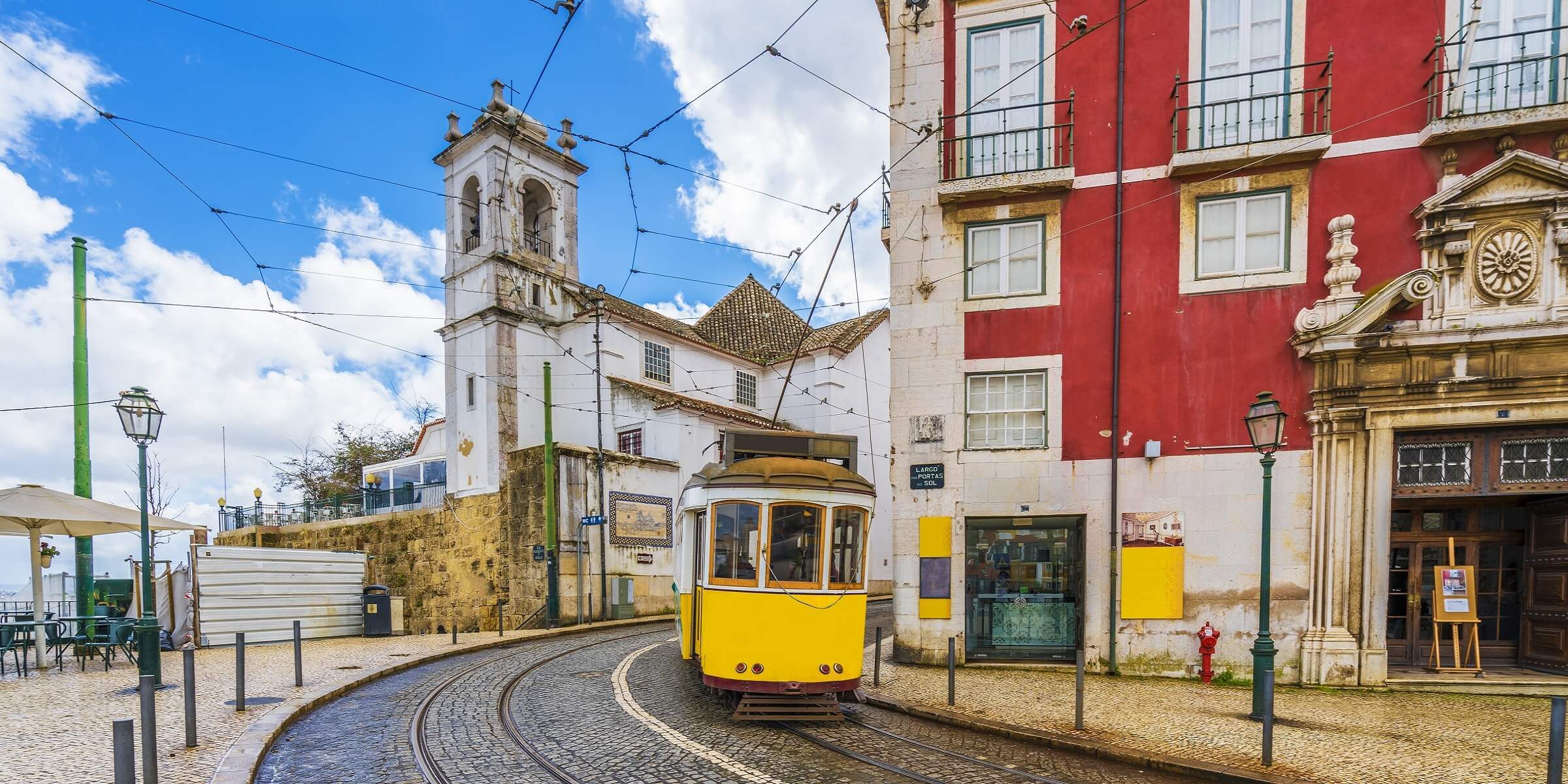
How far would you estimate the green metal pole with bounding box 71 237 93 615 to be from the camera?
12.7 metres

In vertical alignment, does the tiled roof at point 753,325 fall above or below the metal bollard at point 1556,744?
above

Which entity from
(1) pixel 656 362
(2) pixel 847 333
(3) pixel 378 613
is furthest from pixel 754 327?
(3) pixel 378 613

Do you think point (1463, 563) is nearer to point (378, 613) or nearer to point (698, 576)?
point (698, 576)

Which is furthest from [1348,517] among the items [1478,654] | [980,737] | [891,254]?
[891,254]

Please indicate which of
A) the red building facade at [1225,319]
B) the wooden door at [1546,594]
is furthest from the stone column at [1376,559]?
the wooden door at [1546,594]

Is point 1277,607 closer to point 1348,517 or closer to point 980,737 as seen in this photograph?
point 1348,517

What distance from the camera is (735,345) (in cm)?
3189

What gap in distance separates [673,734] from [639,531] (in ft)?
51.8

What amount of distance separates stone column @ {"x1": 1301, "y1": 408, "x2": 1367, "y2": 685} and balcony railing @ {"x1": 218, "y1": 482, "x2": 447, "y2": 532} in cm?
2333

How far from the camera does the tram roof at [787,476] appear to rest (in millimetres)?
7805

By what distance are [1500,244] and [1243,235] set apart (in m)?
3.08

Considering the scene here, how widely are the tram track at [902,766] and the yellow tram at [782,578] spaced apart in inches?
18.5

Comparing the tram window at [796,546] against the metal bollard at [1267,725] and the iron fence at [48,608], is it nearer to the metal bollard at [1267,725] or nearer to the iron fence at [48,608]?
the metal bollard at [1267,725]

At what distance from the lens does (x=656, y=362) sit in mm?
27469
